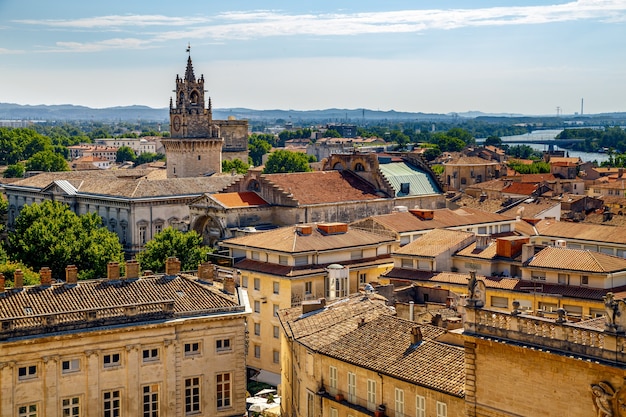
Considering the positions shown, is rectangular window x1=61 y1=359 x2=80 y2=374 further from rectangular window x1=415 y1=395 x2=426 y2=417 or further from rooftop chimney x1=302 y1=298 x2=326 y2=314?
rectangular window x1=415 y1=395 x2=426 y2=417

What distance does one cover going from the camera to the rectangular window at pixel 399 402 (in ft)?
117

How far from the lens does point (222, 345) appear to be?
46375 millimetres

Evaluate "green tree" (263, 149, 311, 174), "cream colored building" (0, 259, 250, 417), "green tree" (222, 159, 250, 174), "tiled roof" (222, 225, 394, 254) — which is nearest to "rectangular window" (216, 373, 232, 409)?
"cream colored building" (0, 259, 250, 417)

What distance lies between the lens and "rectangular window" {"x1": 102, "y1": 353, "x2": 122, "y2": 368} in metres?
43.5

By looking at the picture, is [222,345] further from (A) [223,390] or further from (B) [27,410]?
(B) [27,410]

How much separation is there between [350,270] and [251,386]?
10389 mm

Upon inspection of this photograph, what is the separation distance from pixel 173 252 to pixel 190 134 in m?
48.4

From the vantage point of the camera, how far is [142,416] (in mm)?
44250

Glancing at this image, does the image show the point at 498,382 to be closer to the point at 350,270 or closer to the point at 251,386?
the point at 251,386

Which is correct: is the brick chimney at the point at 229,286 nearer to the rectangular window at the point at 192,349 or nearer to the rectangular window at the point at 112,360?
the rectangular window at the point at 192,349

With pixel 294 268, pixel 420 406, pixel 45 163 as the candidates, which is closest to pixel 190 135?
pixel 294 268

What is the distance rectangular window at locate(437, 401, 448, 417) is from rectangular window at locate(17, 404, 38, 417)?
58.0 ft

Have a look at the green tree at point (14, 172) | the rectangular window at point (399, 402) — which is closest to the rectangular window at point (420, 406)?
the rectangular window at point (399, 402)

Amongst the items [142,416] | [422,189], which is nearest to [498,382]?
[142,416]
